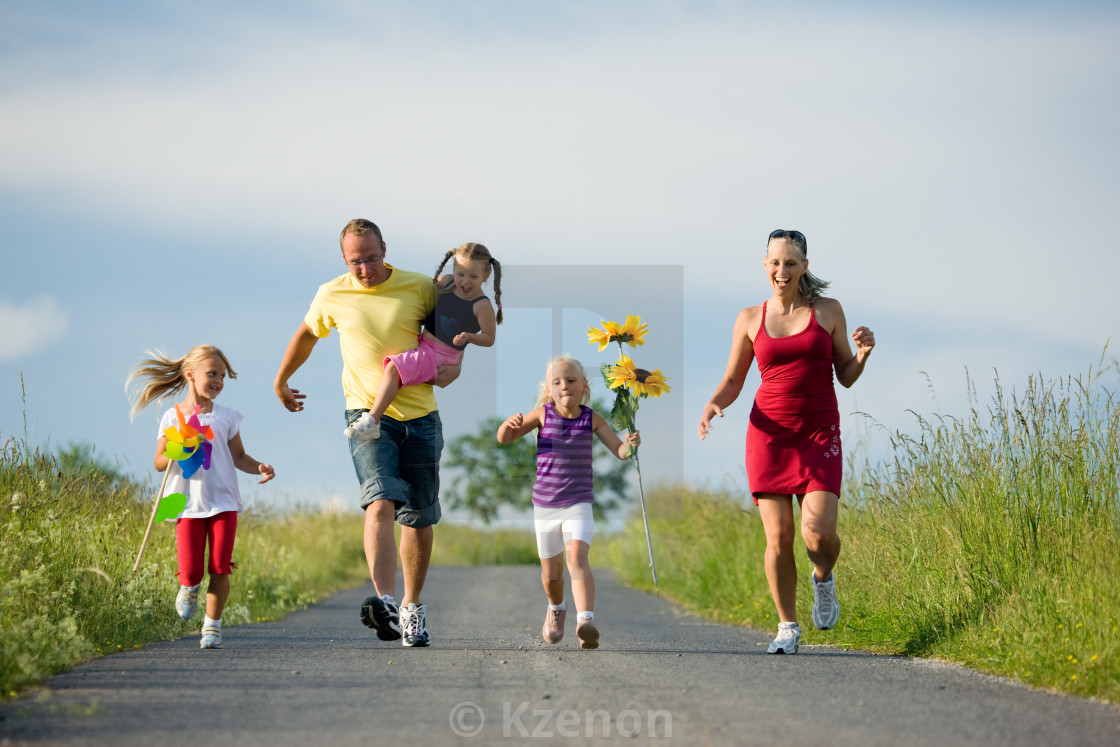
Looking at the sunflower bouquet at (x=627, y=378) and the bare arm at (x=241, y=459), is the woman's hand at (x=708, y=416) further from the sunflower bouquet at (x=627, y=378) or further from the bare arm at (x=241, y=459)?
the bare arm at (x=241, y=459)

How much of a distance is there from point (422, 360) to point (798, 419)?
2.25 metres

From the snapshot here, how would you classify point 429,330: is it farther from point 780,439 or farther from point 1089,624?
point 1089,624

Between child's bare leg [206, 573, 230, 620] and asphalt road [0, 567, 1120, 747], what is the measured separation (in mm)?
260

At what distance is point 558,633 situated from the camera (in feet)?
23.7

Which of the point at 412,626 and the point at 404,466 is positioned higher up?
the point at 404,466

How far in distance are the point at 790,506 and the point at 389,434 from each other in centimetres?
245

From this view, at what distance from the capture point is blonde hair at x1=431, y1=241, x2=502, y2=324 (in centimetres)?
740

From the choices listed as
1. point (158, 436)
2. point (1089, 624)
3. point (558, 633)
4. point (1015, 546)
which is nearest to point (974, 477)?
point (1015, 546)

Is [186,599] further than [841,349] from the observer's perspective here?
Yes

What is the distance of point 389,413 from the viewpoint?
284 inches

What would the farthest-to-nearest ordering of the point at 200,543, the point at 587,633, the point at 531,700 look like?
the point at 200,543 → the point at 587,633 → the point at 531,700

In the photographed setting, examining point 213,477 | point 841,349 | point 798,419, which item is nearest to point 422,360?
point 213,477

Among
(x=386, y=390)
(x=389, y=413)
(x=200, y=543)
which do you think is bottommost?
(x=200, y=543)

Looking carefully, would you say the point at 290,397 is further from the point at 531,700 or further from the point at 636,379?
the point at 531,700
